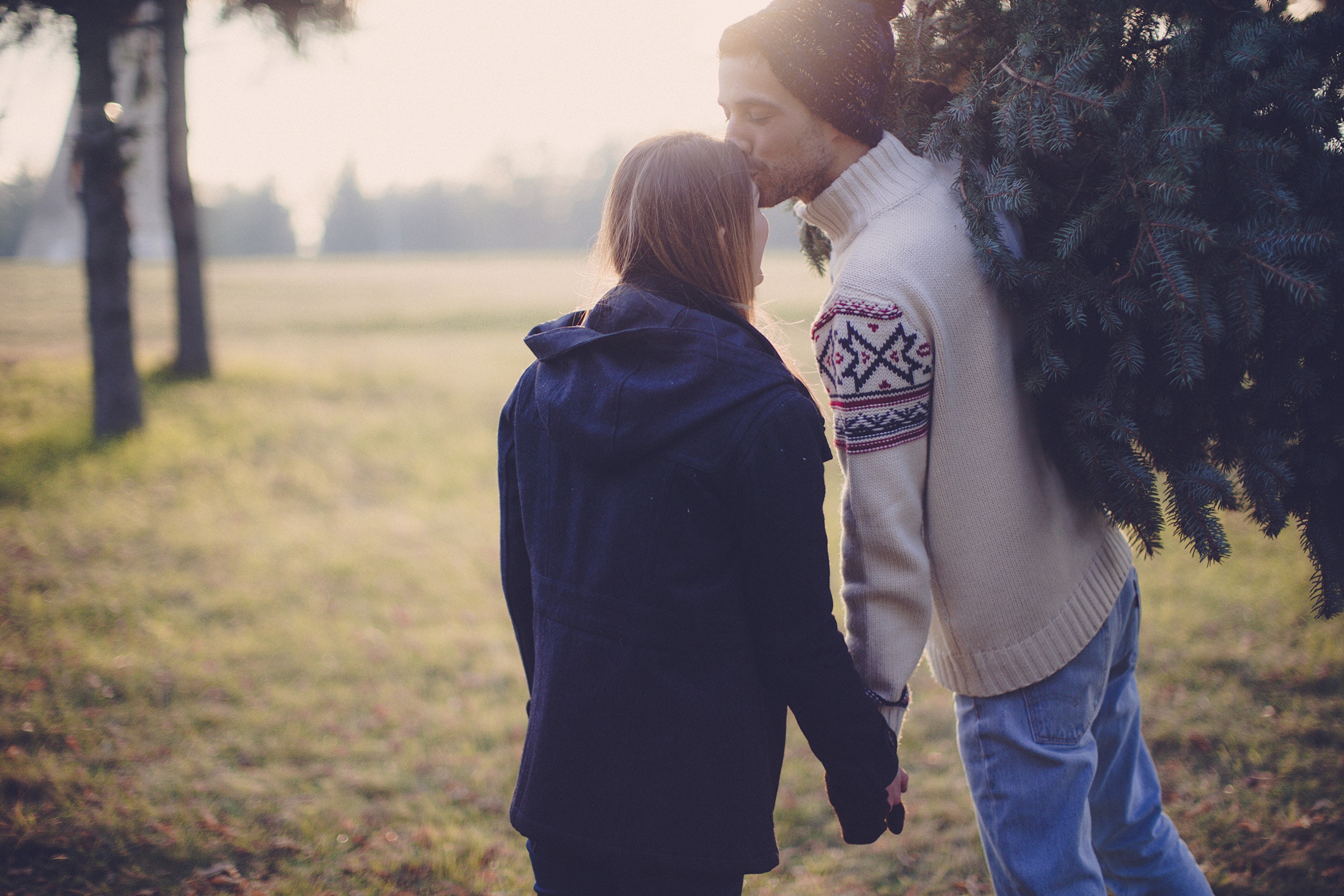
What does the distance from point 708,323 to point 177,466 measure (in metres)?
8.18

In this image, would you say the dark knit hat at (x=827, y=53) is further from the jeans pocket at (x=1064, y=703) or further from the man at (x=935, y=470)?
the jeans pocket at (x=1064, y=703)

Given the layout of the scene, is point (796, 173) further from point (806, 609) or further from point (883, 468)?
point (806, 609)

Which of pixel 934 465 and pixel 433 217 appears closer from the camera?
pixel 934 465

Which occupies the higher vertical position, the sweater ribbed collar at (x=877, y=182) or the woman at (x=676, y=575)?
the sweater ribbed collar at (x=877, y=182)

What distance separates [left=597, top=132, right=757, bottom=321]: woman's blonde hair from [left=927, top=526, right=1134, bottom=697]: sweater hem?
0.97 meters

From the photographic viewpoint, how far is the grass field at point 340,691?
3.20 meters

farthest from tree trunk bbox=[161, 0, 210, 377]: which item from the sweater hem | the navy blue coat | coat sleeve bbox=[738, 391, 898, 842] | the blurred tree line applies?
the blurred tree line

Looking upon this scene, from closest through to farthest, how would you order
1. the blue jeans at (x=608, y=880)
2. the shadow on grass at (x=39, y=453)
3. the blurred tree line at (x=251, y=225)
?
1. the blue jeans at (x=608, y=880)
2. the shadow on grass at (x=39, y=453)
3. the blurred tree line at (x=251, y=225)

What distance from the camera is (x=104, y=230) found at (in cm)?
797

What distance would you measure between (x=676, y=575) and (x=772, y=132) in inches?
42.7

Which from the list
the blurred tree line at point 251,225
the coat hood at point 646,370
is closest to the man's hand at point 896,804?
the coat hood at point 646,370

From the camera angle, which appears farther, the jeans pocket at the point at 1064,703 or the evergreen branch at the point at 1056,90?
the jeans pocket at the point at 1064,703

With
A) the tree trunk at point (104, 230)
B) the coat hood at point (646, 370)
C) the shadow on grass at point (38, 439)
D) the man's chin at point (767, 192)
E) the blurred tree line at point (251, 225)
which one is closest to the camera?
the coat hood at point (646, 370)

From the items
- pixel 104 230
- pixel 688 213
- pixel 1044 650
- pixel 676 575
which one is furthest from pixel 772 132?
pixel 104 230
